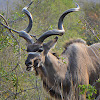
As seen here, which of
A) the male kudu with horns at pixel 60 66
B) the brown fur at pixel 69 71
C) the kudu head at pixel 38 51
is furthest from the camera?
the brown fur at pixel 69 71

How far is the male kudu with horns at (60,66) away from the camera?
3.86m

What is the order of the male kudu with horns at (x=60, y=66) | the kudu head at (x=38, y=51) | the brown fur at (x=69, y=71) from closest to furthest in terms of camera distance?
the kudu head at (x=38, y=51)
the male kudu with horns at (x=60, y=66)
the brown fur at (x=69, y=71)

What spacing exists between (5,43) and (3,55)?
1019 mm

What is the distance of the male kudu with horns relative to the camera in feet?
12.6

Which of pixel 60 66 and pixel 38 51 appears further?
pixel 60 66

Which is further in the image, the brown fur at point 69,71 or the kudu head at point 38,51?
the brown fur at point 69,71

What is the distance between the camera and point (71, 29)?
898 centimetres

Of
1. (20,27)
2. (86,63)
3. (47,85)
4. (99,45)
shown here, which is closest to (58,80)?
(47,85)

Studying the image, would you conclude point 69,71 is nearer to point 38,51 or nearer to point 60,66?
point 60,66

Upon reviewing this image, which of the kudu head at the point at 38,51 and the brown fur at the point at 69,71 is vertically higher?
the kudu head at the point at 38,51

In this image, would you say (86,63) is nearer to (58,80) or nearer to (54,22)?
(58,80)

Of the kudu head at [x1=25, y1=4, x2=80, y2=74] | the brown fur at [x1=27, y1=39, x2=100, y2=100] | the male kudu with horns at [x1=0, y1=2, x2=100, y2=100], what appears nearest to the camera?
the kudu head at [x1=25, y1=4, x2=80, y2=74]

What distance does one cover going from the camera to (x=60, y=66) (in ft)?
13.8

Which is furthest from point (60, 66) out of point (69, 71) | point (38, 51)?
point (38, 51)
